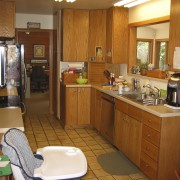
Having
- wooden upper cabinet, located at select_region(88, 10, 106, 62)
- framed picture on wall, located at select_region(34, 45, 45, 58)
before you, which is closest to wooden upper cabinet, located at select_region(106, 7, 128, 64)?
wooden upper cabinet, located at select_region(88, 10, 106, 62)

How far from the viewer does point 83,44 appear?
530 centimetres

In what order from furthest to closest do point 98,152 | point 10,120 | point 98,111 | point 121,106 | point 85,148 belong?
point 98,111 < point 85,148 < point 98,152 < point 121,106 < point 10,120

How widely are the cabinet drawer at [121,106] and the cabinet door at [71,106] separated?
1.30 m

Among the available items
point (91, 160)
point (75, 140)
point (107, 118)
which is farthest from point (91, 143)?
point (91, 160)

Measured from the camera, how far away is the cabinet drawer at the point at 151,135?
9.29ft

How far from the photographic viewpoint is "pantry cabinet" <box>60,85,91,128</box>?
504cm

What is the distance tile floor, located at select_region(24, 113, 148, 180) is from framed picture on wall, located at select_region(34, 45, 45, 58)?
5228 mm

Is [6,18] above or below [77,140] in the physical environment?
above

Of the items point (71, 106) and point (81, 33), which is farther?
point (81, 33)

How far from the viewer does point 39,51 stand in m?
10.6

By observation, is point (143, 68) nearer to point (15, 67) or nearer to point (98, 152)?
point (98, 152)

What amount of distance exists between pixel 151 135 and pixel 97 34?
2.82 m

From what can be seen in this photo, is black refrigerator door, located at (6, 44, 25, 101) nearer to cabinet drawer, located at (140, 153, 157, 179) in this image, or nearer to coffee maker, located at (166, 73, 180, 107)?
cabinet drawer, located at (140, 153, 157, 179)

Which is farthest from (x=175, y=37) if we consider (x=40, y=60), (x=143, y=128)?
(x=40, y=60)
